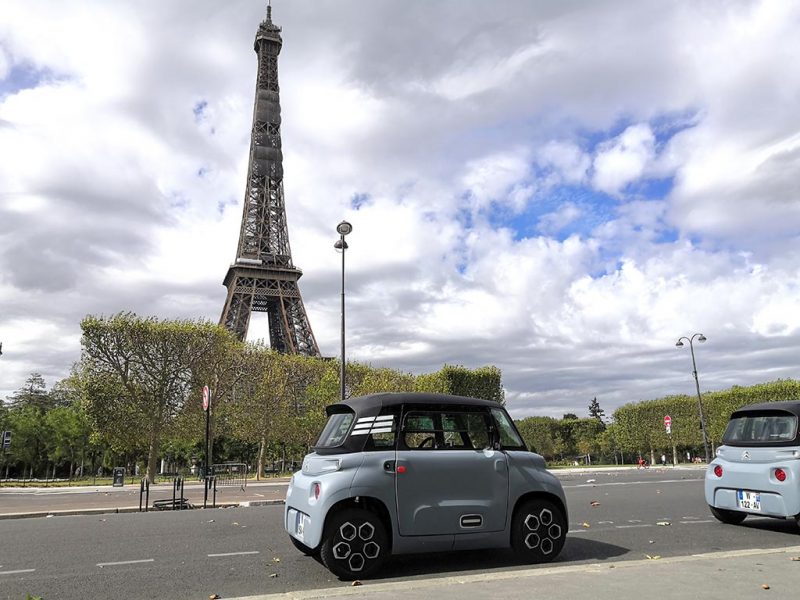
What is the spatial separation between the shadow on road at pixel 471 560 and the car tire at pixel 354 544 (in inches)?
8.6

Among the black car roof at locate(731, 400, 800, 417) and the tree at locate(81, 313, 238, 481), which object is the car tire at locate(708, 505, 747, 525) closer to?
the black car roof at locate(731, 400, 800, 417)

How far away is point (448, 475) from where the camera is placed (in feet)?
21.9

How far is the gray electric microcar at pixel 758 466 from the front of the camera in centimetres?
842

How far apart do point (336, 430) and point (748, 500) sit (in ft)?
20.9

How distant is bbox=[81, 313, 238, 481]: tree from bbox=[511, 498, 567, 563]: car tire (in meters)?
33.3

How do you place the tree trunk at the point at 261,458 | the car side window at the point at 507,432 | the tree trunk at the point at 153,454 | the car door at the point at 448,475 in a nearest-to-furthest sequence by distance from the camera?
the car door at the point at 448,475, the car side window at the point at 507,432, the tree trunk at the point at 153,454, the tree trunk at the point at 261,458

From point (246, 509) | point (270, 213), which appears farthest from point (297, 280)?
A: point (246, 509)

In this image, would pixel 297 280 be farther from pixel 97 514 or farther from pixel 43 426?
pixel 97 514

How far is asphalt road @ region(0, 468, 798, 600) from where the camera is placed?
6.30 metres

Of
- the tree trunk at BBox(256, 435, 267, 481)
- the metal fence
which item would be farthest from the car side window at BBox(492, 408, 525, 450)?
the tree trunk at BBox(256, 435, 267, 481)

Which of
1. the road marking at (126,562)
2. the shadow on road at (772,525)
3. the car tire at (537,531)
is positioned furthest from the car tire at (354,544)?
the shadow on road at (772,525)

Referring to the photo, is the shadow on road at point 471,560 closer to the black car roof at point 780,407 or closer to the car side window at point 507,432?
the car side window at point 507,432

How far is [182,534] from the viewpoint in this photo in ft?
33.0

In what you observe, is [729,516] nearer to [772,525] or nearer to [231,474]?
[772,525]
